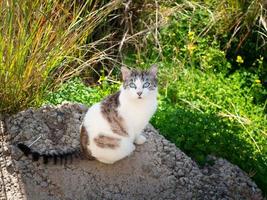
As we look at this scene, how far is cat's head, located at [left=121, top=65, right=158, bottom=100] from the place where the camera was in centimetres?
388

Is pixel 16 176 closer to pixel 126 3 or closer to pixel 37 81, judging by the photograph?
pixel 37 81

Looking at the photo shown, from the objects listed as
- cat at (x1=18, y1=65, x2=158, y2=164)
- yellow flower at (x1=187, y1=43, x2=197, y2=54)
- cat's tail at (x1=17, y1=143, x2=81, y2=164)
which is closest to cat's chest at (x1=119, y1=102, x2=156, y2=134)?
cat at (x1=18, y1=65, x2=158, y2=164)

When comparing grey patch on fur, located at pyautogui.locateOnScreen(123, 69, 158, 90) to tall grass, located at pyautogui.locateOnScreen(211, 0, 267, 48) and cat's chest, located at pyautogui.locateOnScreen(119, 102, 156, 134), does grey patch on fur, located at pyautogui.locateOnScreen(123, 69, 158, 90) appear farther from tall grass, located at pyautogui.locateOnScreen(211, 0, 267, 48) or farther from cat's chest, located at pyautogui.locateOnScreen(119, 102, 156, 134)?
tall grass, located at pyautogui.locateOnScreen(211, 0, 267, 48)

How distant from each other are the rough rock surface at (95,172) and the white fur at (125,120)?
161 millimetres

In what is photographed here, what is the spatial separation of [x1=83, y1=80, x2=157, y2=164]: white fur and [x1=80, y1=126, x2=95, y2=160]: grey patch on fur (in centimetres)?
3

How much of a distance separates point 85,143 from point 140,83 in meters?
0.58

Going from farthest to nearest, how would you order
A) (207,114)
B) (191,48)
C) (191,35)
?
1. (191,35)
2. (191,48)
3. (207,114)

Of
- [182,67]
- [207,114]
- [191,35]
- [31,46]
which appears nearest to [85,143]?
[31,46]

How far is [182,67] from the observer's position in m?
5.79

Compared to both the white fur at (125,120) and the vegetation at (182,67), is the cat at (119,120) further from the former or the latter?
the vegetation at (182,67)

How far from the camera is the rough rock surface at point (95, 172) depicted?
157 inches

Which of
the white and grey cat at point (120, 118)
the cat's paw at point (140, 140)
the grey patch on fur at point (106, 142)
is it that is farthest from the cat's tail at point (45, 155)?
the cat's paw at point (140, 140)

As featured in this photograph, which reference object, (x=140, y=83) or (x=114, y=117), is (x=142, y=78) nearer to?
(x=140, y=83)

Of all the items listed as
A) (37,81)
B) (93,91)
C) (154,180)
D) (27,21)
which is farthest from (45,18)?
(154,180)
